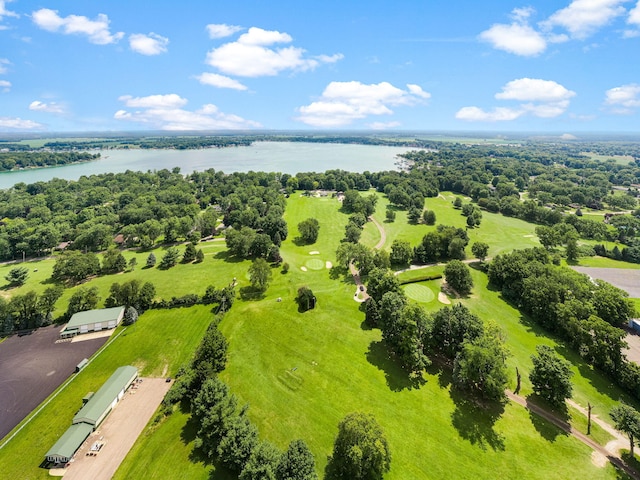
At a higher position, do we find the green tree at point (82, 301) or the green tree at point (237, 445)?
the green tree at point (82, 301)

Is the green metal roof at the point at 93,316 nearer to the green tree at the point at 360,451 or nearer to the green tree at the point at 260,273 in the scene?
the green tree at the point at 260,273

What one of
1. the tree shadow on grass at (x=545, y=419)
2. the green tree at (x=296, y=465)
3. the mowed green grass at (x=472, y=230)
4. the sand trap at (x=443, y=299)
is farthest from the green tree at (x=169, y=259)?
the tree shadow on grass at (x=545, y=419)

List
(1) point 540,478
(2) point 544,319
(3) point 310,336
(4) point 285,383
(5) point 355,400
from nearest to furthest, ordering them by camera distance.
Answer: (1) point 540,478 < (5) point 355,400 < (4) point 285,383 < (3) point 310,336 < (2) point 544,319

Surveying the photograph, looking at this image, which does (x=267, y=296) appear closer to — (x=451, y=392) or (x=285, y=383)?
(x=285, y=383)

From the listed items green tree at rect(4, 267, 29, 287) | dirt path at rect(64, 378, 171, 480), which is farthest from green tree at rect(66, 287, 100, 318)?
dirt path at rect(64, 378, 171, 480)

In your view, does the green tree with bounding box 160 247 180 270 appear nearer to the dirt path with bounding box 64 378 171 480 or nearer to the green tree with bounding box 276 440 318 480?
the dirt path with bounding box 64 378 171 480

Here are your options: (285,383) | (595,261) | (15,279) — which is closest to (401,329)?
(285,383)
